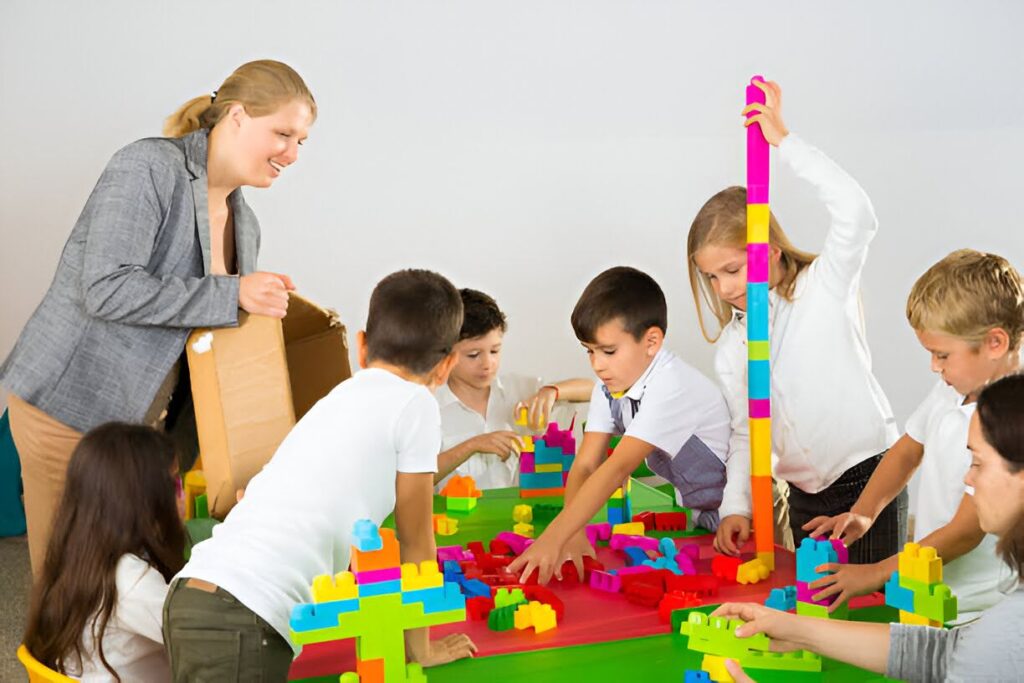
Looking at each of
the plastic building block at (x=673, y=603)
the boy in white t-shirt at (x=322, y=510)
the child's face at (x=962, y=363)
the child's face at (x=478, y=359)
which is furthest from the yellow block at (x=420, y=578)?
the child's face at (x=478, y=359)

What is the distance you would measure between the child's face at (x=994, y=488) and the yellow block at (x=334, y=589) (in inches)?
29.9

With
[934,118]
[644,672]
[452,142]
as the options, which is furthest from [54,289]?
[934,118]

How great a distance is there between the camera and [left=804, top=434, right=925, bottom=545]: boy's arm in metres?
1.91

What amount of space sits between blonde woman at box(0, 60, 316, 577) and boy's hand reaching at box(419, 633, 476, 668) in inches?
28.7

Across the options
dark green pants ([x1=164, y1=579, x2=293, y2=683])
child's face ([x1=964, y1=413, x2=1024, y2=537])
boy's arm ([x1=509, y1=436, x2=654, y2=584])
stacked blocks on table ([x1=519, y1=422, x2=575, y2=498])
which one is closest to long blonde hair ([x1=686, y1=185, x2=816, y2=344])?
boy's arm ([x1=509, y1=436, x2=654, y2=584])

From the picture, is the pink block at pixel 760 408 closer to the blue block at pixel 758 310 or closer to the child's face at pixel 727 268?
the blue block at pixel 758 310

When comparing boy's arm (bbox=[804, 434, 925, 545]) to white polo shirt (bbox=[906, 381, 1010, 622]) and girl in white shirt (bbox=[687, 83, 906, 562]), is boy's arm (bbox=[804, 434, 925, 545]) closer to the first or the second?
white polo shirt (bbox=[906, 381, 1010, 622])

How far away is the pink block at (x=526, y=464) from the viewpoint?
2484 mm

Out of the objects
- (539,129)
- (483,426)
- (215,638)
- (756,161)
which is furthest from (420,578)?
(539,129)

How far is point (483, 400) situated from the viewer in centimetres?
286

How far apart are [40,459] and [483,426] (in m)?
1.10

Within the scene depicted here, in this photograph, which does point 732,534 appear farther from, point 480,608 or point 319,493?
point 319,493

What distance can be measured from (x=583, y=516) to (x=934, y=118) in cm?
271

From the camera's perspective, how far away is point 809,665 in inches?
58.2
